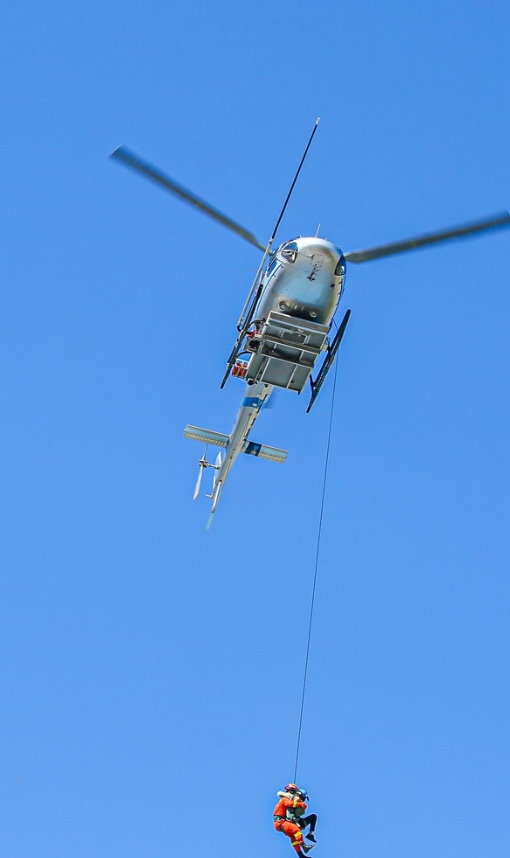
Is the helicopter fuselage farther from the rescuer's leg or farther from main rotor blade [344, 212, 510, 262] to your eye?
the rescuer's leg

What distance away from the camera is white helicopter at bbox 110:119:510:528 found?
758 inches

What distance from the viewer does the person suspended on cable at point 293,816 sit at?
17672 millimetres

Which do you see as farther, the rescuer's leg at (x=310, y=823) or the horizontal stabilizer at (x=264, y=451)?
the horizontal stabilizer at (x=264, y=451)

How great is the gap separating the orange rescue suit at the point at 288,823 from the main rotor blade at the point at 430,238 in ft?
35.6

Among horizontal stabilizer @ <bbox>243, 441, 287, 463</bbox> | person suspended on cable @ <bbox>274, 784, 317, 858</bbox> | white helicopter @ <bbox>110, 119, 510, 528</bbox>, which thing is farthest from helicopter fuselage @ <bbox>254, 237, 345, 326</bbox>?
person suspended on cable @ <bbox>274, 784, 317, 858</bbox>

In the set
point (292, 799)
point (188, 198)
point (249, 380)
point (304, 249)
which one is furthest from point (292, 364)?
point (292, 799)

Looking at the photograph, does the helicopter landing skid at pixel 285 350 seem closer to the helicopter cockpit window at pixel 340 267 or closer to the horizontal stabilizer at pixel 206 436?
the helicopter cockpit window at pixel 340 267

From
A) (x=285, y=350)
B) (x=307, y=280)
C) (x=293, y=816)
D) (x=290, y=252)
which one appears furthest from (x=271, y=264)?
(x=293, y=816)

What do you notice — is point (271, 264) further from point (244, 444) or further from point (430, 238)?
point (244, 444)

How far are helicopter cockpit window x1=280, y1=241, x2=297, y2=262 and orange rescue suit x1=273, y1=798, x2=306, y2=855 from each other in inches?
418

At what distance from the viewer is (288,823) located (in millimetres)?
17734

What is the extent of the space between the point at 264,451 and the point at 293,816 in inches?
386

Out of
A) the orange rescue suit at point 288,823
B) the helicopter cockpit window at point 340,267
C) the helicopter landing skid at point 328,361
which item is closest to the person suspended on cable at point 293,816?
the orange rescue suit at point 288,823

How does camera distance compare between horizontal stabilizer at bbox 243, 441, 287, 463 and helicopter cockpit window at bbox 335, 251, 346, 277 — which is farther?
horizontal stabilizer at bbox 243, 441, 287, 463
